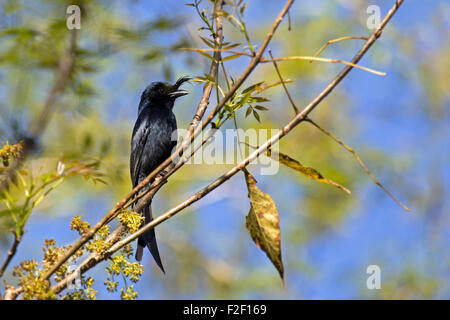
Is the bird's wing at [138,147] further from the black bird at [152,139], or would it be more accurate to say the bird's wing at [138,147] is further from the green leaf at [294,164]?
the green leaf at [294,164]

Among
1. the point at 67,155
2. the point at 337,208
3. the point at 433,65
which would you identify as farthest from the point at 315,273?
the point at 67,155

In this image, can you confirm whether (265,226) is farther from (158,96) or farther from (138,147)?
(158,96)

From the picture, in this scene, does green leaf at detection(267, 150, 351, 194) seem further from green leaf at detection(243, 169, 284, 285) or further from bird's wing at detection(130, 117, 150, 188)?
bird's wing at detection(130, 117, 150, 188)

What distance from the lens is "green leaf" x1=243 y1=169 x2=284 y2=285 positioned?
1.46 metres

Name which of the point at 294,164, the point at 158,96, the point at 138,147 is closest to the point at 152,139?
the point at 138,147

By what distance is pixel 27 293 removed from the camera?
46.1 inches

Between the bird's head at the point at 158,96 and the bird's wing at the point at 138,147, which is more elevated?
the bird's head at the point at 158,96

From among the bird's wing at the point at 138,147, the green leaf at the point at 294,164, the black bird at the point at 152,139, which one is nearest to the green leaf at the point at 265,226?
the green leaf at the point at 294,164

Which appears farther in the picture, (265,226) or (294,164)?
(294,164)

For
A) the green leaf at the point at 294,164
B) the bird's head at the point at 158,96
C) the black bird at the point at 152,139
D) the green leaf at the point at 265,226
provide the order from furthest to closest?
the bird's head at the point at 158,96 → the black bird at the point at 152,139 → the green leaf at the point at 294,164 → the green leaf at the point at 265,226

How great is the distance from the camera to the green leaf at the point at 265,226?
146 cm

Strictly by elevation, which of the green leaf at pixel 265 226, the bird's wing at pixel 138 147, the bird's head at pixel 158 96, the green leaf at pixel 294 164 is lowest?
the green leaf at pixel 265 226

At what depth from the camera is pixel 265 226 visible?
1.53 meters
